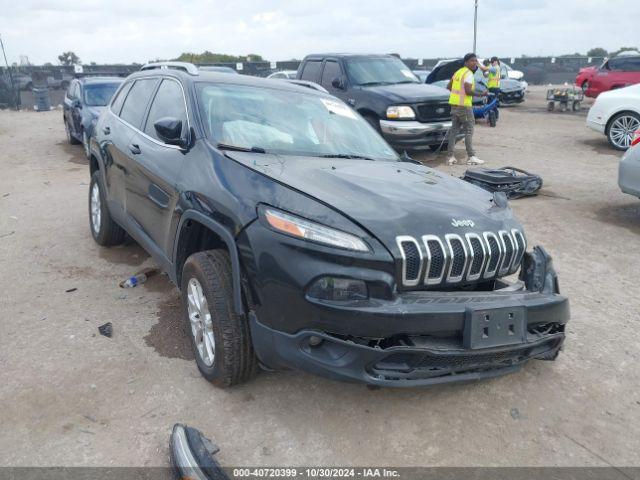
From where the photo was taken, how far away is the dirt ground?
2.71 meters

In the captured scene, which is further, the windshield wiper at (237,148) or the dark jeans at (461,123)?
the dark jeans at (461,123)

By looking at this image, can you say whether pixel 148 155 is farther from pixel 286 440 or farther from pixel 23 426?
pixel 286 440

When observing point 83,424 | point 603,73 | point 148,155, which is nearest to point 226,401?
point 83,424

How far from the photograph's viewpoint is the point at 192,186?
3.30 m

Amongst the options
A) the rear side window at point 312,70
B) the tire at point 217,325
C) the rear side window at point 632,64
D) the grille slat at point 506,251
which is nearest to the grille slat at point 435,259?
the grille slat at point 506,251

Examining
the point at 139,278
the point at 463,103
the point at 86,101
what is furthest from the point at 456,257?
the point at 86,101

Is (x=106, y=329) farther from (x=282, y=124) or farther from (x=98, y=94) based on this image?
(x=98, y=94)

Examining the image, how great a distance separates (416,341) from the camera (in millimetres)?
2623

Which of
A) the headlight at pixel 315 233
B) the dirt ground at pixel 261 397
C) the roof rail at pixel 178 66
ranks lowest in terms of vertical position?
the dirt ground at pixel 261 397

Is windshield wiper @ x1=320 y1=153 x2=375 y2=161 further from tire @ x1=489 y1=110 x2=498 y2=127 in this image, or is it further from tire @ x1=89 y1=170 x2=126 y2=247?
tire @ x1=489 y1=110 x2=498 y2=127

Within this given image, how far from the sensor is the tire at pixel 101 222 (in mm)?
5324

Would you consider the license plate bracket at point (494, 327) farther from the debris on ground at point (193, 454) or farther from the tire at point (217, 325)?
the debris on ground at point (193, 454)

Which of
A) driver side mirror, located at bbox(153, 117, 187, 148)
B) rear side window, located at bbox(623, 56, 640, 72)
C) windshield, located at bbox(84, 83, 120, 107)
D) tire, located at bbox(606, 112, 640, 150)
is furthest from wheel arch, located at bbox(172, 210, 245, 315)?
rear side window, located at bbox(623, 56, 640, 72)

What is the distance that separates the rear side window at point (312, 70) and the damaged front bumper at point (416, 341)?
29.3 ft
